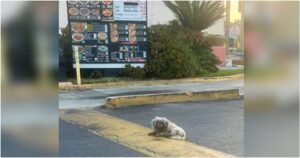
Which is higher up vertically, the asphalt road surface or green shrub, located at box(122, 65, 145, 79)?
green shrub, located at box(122, 65, 145, 79)

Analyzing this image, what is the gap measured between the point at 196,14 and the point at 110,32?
703 mm

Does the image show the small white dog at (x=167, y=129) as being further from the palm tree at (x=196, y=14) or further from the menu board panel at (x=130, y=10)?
the menu board panel at (x=130, y=10)

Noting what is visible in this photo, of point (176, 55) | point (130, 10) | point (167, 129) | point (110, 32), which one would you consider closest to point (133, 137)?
point (167, 129)

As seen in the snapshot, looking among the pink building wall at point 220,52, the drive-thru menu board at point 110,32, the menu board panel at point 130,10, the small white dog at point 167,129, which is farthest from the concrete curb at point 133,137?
the menu board panel at point 130,10

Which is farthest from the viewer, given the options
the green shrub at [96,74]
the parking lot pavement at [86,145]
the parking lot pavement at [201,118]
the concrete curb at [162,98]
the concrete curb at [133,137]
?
the green shrub at [96,74]

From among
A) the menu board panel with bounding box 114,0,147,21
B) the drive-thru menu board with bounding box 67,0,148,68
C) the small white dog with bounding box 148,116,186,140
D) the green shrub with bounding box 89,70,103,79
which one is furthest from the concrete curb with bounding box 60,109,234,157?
the menu board panel with bounding box 114,0,147,21

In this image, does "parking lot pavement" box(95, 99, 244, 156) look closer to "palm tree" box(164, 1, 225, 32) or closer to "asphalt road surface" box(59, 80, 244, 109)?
"asphalt road surface" box(59, 80, 244, 109)

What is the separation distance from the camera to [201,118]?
2762mm

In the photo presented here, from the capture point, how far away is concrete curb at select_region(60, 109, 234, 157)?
262 cm

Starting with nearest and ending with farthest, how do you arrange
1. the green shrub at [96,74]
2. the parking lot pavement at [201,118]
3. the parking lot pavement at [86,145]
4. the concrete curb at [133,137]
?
the parking lot pavement at [86,145], the parking lot pavement at [201,118], the concrete curb at [133,137], the green shrub at [96,74]

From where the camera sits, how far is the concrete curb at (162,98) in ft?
8.96

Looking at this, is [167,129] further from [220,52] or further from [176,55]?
[220,52]

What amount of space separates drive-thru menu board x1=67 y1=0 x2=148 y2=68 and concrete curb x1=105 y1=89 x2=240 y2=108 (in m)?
0.29

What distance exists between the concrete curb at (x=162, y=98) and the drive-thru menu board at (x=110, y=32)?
29cm
